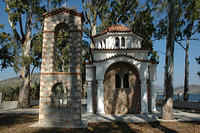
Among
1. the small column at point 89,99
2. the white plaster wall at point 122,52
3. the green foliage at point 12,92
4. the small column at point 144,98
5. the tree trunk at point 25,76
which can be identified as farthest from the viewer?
the green foliage at point 12,92

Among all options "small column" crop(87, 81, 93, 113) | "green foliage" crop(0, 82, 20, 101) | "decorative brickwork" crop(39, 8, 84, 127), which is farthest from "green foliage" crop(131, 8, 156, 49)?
"green foliage" crop(0, 82, 20, 101)

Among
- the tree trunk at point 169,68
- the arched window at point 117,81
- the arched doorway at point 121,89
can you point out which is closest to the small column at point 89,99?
the arched doorway at point 121,89

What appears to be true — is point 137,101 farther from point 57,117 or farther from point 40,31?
point 40,31

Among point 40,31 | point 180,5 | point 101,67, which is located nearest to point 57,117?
point 101,67

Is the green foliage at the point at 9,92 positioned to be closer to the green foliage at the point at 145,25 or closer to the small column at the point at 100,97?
the small column at the point at 100,97

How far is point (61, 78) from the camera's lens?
865 cm

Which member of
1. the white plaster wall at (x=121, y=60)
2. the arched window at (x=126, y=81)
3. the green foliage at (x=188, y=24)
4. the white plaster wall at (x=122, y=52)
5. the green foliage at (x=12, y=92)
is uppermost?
the green foliage at (x=188, y=24)

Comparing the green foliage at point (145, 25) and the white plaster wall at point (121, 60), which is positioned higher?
the green foliage at point (145, 25)

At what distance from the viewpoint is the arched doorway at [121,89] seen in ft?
41.4

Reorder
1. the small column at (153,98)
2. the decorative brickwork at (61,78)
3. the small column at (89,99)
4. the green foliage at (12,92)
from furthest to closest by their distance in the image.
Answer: the green foliage at (12,92) → the small column at (89,99) → the small column at (153,98) → the decorative brickwork at (61,78)

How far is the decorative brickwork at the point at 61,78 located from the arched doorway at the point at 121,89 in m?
4.85

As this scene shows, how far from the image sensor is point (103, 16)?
25.9 metres

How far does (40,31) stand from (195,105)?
66.5 ft

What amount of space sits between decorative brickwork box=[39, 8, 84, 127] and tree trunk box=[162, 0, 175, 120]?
19.2 ft
